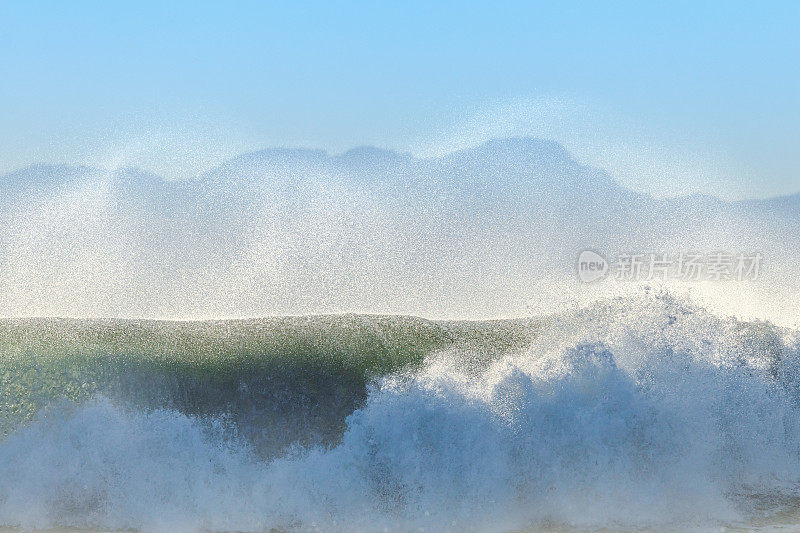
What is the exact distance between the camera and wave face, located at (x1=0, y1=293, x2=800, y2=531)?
3598mm

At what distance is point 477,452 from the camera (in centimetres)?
372

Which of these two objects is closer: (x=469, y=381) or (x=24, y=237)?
(x=469, y=381)

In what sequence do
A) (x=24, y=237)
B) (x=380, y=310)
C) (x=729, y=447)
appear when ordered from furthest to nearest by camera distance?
(x=24, y=237) < (x=380, y=310) < (x=729, y=447)

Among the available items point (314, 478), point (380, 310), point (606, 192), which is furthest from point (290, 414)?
point (606, 192)

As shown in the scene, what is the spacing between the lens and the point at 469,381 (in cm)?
405

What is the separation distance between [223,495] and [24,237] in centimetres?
276

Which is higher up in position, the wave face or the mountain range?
the mountain range

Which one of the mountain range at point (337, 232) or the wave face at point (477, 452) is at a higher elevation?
the mountain range at point (337, 232)

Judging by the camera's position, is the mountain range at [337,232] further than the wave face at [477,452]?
Yes

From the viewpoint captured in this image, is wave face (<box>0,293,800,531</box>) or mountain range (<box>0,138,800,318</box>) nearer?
wave face (<box>0,293,800,531</box>)

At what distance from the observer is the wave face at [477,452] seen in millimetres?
3598

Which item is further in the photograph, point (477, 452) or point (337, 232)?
point (337, 232)

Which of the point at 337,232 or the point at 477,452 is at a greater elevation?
the point at 337,232

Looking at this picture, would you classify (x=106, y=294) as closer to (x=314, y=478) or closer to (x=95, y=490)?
(x=95, y=490)
